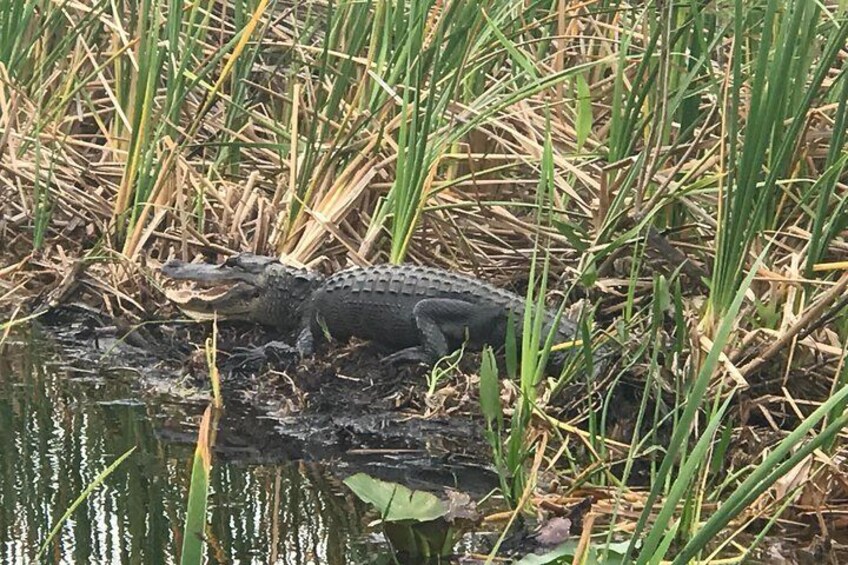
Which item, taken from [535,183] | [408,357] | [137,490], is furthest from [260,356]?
[137,490]

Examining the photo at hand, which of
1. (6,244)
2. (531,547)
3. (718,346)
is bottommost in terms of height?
(6,244)

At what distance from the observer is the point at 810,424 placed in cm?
177

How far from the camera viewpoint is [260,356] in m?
4.13

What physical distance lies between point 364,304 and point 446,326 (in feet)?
0.81

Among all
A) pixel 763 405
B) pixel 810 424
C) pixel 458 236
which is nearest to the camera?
pixel 810 424

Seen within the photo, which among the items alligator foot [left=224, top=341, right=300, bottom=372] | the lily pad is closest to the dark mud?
alligator foot [left=224, top=341, right=300, bottom=372]

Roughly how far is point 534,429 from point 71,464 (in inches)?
39.0

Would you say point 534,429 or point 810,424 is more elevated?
point 810,424

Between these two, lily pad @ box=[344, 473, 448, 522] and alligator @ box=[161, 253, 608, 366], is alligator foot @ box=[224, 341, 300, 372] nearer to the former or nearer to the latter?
alligator @ box=[161, 253, 608, 366]

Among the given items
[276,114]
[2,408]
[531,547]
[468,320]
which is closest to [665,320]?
[468,320]

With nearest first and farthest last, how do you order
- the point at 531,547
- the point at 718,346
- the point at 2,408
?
the point at 718,346 < the point at 531,547 < the point at 2,408

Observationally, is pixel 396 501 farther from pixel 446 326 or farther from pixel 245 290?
pixel 245 290

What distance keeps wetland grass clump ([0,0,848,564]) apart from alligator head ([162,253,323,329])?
0.14 m

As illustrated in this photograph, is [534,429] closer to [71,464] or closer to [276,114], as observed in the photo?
[71,464]
